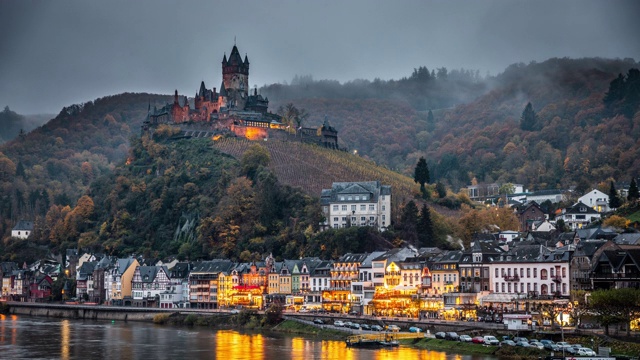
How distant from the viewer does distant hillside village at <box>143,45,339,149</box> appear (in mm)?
161375

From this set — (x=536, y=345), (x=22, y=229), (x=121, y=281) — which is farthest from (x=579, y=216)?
(x=22, y=229)

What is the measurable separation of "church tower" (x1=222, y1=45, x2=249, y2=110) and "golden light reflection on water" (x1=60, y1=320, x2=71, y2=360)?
2706 inches

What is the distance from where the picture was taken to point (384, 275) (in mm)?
97812

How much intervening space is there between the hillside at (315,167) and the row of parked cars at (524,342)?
54.1m

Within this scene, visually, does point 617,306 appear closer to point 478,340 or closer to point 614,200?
point 478,340

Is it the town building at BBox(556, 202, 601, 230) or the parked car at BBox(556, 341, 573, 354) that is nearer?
the parked car at BBox(556, 341, 573, 354)

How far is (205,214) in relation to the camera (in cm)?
13600

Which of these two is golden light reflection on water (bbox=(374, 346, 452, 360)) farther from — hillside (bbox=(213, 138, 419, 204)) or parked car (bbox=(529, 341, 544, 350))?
hillside (bbox=(213, 138, 419, 204))

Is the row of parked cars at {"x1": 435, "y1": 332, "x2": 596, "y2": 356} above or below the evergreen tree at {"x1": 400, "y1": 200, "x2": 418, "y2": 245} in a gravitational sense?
below

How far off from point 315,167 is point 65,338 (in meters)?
63.8

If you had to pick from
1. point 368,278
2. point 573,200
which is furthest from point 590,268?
point 573,200

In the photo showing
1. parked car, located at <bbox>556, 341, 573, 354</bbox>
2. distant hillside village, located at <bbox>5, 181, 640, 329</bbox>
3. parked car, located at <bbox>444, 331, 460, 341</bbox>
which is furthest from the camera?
distant hillside village, located at <bbox>5, 181, 640, 329</bbox>

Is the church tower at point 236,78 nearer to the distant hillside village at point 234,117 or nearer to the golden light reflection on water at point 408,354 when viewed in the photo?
the distant hillside village at point 234,117

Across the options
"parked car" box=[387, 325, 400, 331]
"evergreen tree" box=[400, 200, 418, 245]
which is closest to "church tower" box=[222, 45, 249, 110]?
"evergreen tree" box=[400, 200, 418, 245]
